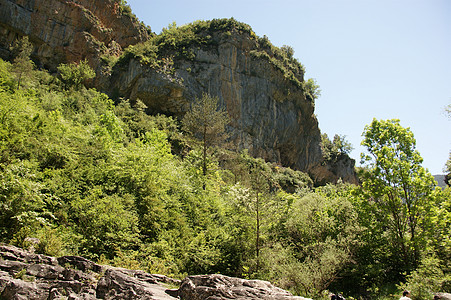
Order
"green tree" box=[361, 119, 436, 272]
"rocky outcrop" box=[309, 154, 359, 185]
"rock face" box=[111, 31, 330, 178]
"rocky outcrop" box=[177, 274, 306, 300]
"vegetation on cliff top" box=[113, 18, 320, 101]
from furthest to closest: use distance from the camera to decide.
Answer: "rocky outcrop" box=[309, 154, 359, 185]
"vegetation on cliff top" box=[113, 18, 320, 101]
"rock face" box=[111, 31, 330, 178]
"green tree" box=[361, 119, 436, 272]
"rocky outcrop" box=[177, 274, 306, 300]

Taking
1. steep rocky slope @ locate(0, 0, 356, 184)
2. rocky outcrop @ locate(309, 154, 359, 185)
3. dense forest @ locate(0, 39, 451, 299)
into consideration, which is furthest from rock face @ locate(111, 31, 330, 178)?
dense forest @ locate(0, 39, 451, 299)

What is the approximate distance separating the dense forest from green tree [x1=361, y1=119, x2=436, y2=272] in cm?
6

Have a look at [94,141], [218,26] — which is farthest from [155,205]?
[218,26]

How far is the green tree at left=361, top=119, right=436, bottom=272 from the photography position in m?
14.4

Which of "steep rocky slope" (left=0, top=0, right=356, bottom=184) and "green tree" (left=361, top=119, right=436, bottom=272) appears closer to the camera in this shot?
"green tree" (left=361, top=119, right=436, bottom=272)

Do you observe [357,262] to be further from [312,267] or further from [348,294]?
[312,267]

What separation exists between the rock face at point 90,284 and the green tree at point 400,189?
464 inches

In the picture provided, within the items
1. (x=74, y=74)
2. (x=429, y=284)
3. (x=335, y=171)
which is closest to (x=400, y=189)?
(x=429, y=284)

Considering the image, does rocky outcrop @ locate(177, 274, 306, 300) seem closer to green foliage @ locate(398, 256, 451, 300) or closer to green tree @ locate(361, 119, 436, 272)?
green foliage @ locate(398, 256, 451, 300)

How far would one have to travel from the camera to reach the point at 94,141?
16.4m

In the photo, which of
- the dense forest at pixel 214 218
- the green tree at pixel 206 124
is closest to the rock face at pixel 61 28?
the green tree at pixel 206 124

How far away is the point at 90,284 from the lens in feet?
22.5

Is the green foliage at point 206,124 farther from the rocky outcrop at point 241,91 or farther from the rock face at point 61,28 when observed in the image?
the rock face at point 61,28

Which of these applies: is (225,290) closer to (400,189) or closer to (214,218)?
(214,218)
